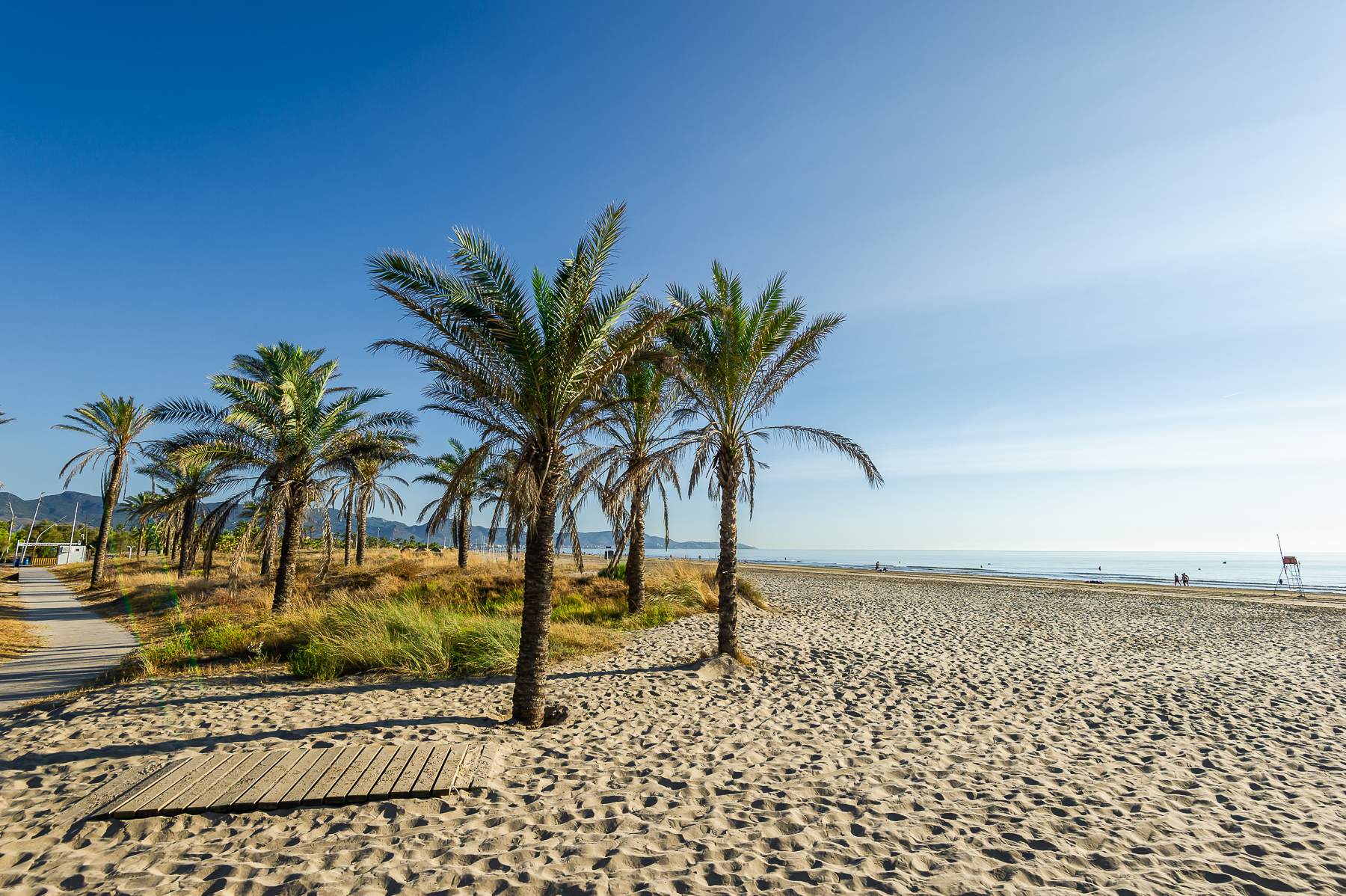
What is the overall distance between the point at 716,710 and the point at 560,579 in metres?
12.3

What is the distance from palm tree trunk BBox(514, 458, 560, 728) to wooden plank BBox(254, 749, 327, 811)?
2.31 metres

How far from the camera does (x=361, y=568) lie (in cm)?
2302

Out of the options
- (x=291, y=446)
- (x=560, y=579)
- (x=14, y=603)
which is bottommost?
(x=14, y=603)

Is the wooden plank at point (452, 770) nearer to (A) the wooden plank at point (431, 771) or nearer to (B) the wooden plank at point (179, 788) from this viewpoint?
(A) the wooden plank at point (431, 771)

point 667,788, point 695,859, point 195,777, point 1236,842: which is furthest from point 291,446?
point 1236,842

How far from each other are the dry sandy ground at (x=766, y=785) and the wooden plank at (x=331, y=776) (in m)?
0.11

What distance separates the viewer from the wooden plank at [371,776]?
191 inches

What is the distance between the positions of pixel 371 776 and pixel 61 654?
36.3ft

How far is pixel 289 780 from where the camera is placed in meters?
5.14

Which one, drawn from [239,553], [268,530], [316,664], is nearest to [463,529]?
[268,530]

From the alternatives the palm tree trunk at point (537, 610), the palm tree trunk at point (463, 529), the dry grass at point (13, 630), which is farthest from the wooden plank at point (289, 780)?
the palm tree trunk at point (463, 529)

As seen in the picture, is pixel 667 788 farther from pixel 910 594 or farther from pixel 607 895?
pixel 910 594

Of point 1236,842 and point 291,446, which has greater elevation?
point 291,446

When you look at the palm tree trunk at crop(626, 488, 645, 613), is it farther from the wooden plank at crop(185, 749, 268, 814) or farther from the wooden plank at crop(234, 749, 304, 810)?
the wooden plank at crop(185, 749, 268, 814)
